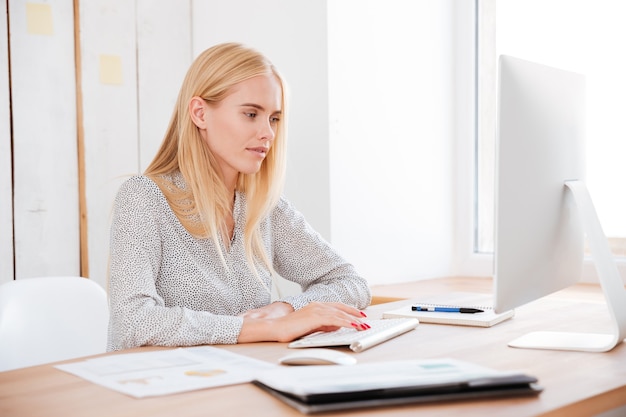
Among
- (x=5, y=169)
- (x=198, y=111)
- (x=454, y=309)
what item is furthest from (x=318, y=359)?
(x=5, y=169)

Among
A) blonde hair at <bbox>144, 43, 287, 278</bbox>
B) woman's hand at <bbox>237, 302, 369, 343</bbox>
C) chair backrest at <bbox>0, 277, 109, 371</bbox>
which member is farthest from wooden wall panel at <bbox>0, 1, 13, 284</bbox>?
woman's hand at <bbox>237, 302, 369, 343</bbox>

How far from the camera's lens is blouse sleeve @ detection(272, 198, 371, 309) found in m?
1.87

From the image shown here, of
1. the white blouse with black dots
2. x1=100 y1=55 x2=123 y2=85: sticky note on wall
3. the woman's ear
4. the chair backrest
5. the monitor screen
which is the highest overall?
x1=100 y1=55 x2=123 y2=85: sticky note on wall

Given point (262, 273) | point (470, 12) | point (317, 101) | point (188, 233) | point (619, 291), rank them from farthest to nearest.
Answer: point (470, 12) → point (317, 101) → point (262, 273) → point (188, 233) → point (619, 291)

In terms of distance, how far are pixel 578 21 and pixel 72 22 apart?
1.72m

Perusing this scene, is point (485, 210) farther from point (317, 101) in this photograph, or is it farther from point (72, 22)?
point (72, 22)

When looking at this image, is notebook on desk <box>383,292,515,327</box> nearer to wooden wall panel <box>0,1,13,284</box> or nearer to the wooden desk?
the wooden desk

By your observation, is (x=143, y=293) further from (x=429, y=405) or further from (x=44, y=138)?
(x=44, y=138)

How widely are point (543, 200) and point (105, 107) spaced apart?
69.8 inches

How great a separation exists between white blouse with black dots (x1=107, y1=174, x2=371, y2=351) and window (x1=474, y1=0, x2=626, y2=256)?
1171 mm

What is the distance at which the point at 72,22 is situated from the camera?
101 inches

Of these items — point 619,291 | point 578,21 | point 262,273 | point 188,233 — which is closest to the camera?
point 619,291

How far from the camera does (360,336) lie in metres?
1.32

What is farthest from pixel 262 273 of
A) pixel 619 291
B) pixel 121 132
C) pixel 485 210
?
pixel 485 210
